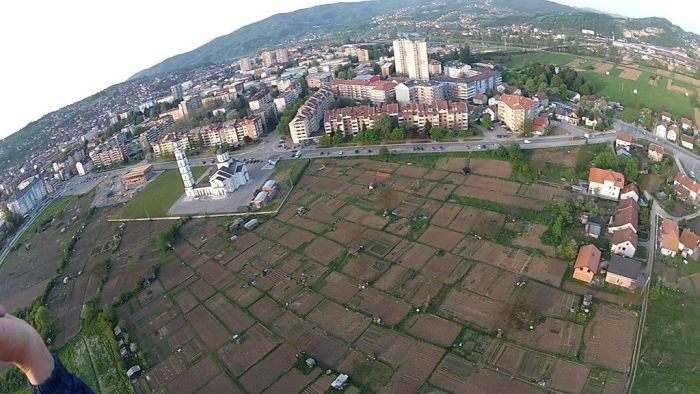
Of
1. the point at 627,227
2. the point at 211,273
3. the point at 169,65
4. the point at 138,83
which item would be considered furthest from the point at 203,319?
the point at 169,65

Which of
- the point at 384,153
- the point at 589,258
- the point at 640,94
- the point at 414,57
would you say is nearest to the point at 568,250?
the point at 589,258

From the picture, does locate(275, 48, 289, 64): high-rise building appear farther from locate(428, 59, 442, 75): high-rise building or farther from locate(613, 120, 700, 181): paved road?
locate(613, 120, 700, 181): paved road

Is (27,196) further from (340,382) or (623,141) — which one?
(623,141)

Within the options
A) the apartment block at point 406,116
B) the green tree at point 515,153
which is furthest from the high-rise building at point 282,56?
the green tree at point 515,153

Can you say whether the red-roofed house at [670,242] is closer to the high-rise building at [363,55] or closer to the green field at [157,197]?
the green field at [157,197]

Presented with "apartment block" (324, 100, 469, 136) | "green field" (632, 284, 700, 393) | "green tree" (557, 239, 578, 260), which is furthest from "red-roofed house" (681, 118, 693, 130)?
"green field" (632, 284, 700, 393)
